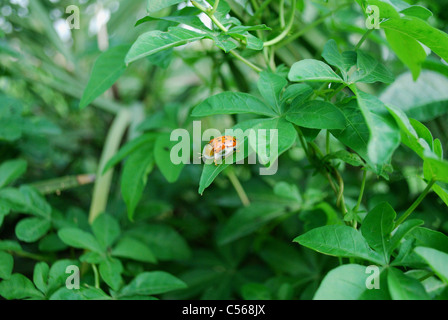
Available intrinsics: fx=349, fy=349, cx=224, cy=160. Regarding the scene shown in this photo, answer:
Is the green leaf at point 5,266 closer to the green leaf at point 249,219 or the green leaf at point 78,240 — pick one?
the green leaf at point 78,240

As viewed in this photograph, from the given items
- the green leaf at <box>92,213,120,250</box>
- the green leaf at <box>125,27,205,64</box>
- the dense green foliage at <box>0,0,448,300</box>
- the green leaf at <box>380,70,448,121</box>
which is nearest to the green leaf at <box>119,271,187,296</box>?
the dense green foliage at <box>0,0,448,300</box>

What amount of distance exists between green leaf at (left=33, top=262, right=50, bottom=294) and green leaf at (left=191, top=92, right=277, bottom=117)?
301mm

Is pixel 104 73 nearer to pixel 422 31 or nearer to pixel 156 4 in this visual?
pixel 156 4

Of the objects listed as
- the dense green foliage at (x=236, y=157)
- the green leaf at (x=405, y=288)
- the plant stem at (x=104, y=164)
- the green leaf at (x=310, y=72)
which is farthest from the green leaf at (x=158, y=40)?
the plant stem at (x=104, y=164)

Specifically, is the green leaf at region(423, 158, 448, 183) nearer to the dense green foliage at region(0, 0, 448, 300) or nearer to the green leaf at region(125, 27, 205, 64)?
the dense green foliage at region(0, 0, 448, 300)

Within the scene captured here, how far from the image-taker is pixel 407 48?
49cm

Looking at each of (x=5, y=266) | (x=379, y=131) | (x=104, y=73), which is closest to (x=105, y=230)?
(x=5, y=266)

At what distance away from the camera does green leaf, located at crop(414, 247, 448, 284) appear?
0.30 metres

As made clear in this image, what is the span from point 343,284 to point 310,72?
0.21 meters

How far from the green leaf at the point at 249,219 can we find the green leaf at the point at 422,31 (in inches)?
16.1

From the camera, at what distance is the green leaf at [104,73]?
0.47 m

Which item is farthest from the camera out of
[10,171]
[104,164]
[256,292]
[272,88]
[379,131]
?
[104,164]
